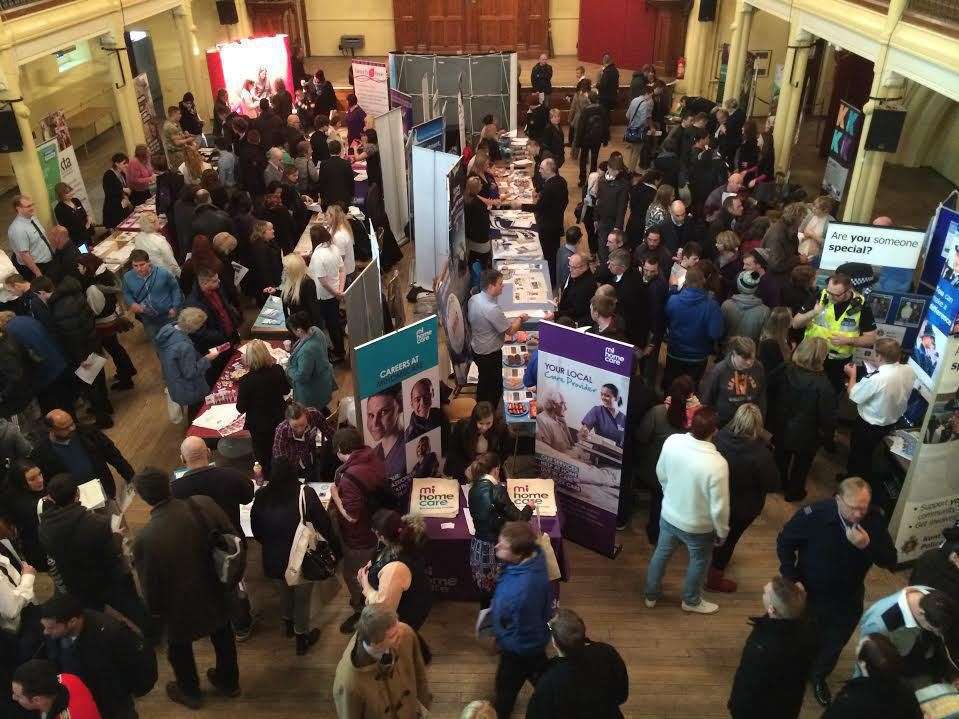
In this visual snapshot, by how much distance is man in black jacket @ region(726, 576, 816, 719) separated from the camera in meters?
3.09

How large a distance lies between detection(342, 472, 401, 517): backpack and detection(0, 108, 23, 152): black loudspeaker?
20.7ft

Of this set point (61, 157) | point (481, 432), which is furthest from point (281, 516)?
point (61, 157)

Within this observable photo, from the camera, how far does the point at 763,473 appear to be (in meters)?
4.26

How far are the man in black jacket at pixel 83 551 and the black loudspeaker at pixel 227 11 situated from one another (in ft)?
43.7

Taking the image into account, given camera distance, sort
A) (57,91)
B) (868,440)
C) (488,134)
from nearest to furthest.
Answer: (868,440), (488,134), (57,91)

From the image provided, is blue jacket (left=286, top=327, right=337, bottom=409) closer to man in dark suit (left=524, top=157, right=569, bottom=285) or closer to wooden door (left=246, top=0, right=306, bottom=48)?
man in dark suit (left=524, top=157, right=569, bottom=285)

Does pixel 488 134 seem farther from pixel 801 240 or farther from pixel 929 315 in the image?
pixel 929 315

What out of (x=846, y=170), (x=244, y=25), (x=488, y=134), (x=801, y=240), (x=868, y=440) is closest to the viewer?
(x=868, y=440)

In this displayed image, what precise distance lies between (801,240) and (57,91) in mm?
12795

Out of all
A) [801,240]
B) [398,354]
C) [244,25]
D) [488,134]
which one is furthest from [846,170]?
[244,25]

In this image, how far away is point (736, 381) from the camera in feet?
16.2

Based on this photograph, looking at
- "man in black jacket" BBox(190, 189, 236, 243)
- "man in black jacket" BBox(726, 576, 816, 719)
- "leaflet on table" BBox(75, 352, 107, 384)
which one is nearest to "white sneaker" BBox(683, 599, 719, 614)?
"man in black jacket" BBox(726, 576, 816, 719)

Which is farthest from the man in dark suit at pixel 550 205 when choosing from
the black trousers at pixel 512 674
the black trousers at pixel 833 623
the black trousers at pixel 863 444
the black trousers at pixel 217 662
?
the black trousers at pixel 217 662

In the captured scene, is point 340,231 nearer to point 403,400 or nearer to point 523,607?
point 403,400
